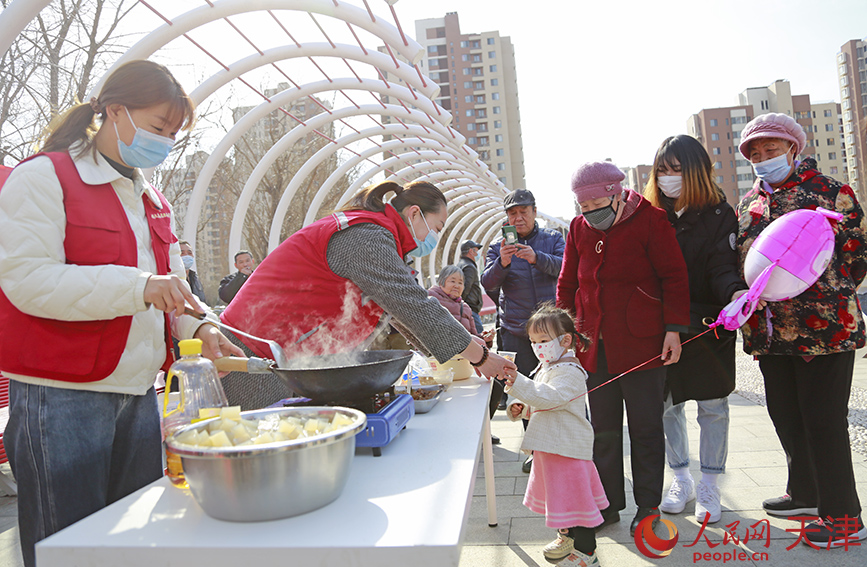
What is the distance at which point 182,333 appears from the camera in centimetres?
214

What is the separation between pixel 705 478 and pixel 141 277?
3.17 m

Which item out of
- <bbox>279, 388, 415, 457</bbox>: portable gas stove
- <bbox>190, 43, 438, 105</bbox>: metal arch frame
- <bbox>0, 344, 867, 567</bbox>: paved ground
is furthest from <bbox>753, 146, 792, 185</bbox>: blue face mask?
<bbox>190, 43, 438, 105</bbox>: metal arch frame

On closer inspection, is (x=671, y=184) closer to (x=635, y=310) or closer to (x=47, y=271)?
(x=635, y=310)

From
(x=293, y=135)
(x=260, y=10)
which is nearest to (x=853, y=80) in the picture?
(x=293, y=135)

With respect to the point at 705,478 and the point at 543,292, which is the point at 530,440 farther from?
the point at 543,292

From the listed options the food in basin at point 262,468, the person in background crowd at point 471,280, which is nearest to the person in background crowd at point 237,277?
the person in background crowd at point 471,280

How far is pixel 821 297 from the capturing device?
2969 mm

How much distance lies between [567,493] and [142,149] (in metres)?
2.30

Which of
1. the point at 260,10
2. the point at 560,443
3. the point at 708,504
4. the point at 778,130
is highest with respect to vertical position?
the point at 260,10

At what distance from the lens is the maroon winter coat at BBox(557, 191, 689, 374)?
10.5 feet

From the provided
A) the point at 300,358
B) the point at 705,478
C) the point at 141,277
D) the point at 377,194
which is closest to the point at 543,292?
the point at 705,478

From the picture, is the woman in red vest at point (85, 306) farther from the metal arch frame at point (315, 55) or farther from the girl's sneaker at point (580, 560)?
the metal arch frame at point (315, 55)

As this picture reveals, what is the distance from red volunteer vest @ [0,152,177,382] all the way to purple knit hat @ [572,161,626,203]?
7.52ft

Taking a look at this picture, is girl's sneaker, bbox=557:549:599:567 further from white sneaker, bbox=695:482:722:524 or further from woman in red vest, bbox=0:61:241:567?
woman in red vest, bbox=0:61:241:567
